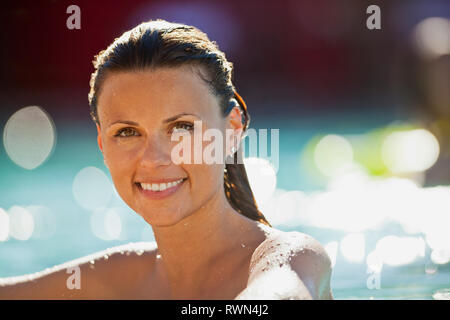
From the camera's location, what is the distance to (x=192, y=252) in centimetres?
233

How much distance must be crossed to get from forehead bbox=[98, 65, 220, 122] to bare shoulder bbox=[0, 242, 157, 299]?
810 mm

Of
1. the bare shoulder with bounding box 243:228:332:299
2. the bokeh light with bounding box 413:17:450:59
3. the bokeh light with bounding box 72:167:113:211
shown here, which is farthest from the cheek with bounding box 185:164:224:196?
the bokeh light with bounding box 72:167:113:211

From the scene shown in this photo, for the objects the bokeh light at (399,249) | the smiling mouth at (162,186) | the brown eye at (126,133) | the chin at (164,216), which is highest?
the brown eye at (126,133)

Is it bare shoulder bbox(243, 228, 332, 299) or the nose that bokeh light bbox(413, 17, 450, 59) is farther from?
the nose

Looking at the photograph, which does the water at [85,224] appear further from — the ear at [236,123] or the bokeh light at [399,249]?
the ear at [236,123]

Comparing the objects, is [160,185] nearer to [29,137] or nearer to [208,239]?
[208,239]

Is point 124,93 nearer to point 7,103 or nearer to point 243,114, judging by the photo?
point 243,114

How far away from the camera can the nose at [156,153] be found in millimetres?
1998

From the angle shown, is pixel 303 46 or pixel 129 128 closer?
pixel 129 128

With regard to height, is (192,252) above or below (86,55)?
below

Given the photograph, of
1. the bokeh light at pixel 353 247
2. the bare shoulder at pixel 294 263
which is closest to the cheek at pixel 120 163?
the bare shoulder at pixel 294 263
